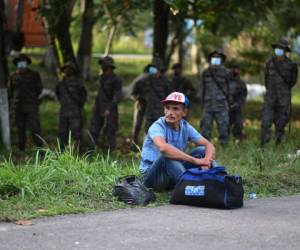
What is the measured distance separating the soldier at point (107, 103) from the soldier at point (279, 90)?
Answer: 2761mm

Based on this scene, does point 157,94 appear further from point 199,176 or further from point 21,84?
point 199,176

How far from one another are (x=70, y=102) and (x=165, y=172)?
5.93 m

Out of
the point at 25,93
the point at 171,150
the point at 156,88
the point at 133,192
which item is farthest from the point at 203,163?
the point at 25,93

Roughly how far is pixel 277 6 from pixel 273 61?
18.6 ft

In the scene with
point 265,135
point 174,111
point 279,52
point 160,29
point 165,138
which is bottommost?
point 265,135

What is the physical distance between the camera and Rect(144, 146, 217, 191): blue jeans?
27.2 ft

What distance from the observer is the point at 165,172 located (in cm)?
840

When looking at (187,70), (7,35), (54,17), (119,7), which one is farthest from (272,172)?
(187,70)

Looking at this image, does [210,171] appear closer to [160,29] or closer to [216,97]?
[216,97]

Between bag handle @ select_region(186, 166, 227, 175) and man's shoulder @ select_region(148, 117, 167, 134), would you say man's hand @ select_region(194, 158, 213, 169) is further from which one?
man's shoulder @ select_region(148, 117, 167, 134)

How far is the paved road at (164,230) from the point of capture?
245 inches

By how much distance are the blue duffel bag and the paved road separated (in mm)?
94

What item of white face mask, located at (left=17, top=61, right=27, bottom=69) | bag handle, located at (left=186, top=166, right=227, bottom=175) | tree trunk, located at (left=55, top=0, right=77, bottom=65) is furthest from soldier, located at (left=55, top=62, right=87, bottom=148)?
bag handle, located at (left=186, top=166, right=227, bottom=175)

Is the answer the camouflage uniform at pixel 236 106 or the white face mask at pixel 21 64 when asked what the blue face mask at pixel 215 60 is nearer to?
the camouflage uniform at pixel 236 106
